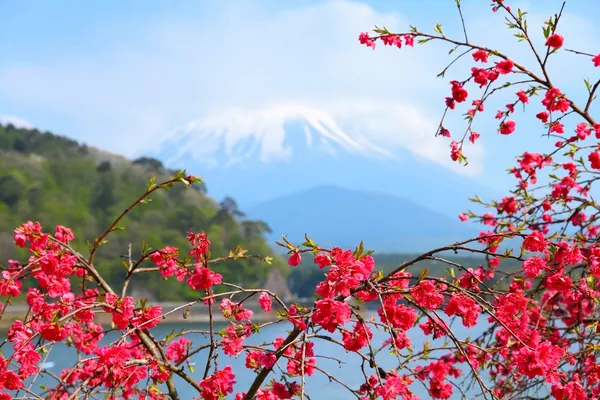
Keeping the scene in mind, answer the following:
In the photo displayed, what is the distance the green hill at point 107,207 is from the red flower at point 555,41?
40.6m

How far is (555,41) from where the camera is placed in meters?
3.78

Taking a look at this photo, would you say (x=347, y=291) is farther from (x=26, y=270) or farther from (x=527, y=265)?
(x=26, y=270)

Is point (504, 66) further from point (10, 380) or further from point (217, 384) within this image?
point (10, 380)

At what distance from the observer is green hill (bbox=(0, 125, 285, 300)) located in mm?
46219

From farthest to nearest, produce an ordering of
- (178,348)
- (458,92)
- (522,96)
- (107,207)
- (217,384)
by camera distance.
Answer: (107,207) < (522,96) < (458,92) < (178,348) < (217,384)

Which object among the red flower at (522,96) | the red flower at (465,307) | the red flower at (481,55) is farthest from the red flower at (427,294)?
the red flower at (522,96)

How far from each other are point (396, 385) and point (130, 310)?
3.64 feet

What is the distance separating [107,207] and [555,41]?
2093 inches

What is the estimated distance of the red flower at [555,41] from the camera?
377cm

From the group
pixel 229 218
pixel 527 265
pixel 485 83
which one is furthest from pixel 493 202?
pixel 229 218

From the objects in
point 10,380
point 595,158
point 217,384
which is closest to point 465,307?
point 217,384

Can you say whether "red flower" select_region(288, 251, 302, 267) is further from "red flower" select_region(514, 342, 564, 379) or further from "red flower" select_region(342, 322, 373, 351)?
"red flower" select_region(514, 342, 564, 379)

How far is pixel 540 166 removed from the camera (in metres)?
4.80

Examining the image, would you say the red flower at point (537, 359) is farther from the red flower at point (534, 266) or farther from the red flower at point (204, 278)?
the red flower at point (204, 278)
